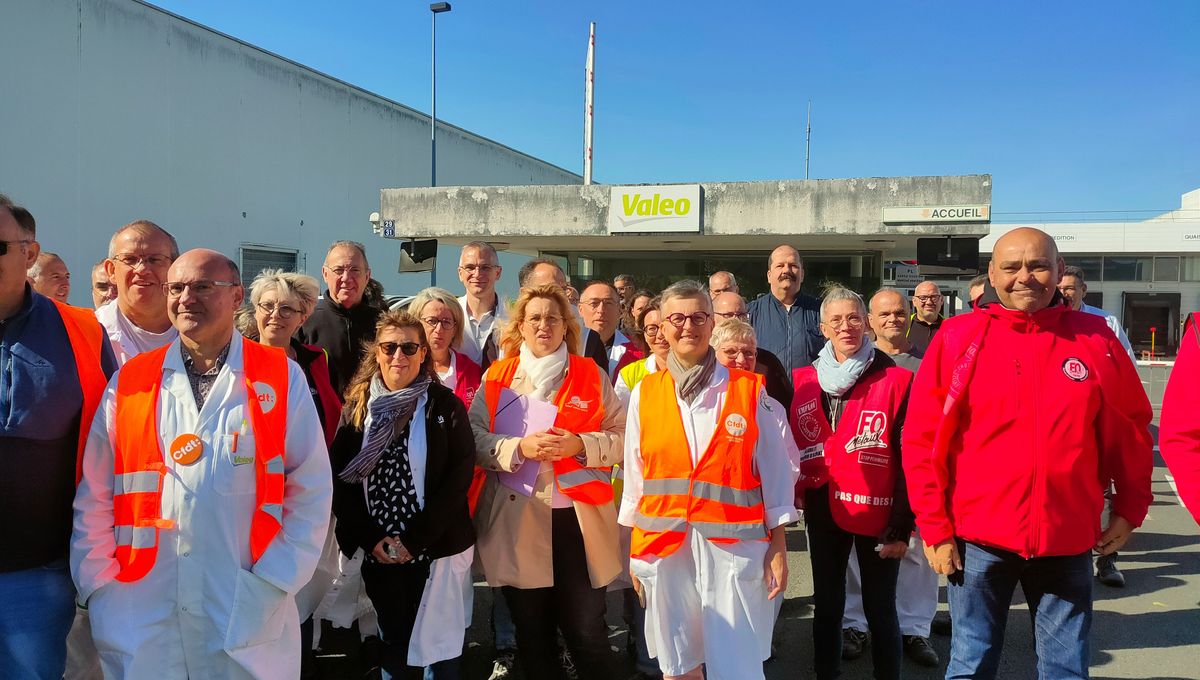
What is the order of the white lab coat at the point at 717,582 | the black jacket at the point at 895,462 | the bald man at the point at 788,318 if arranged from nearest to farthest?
1. the white lab coat at the point at 717,582
2. the black jacket at the point at 895,462
3. the bald man at the point at 788,318

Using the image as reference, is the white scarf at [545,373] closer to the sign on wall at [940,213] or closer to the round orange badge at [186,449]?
the round orange badge at [186,449]

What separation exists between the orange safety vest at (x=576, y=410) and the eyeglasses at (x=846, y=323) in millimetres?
1169

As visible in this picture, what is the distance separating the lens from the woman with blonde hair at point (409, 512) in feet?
9.93

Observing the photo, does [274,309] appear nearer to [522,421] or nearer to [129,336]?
[129,336]

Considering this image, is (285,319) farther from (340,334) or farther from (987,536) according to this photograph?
(987,536)

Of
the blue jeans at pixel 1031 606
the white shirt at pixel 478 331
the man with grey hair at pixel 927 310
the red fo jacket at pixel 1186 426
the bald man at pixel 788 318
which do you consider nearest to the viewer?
the red fo jacket at pixel 1186 426

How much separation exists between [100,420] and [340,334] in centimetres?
226

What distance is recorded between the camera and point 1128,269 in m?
34.7

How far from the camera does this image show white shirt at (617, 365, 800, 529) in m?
2.84

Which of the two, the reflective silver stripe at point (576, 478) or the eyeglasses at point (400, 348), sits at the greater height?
the eyeglasses at point (400, 348)

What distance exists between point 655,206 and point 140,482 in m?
11.5

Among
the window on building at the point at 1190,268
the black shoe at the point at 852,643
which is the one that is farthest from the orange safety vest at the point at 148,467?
the window on building at the point at 1190,268

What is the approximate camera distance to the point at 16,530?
2131mm

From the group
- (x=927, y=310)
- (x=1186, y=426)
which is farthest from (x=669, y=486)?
(x=927, y=310)
